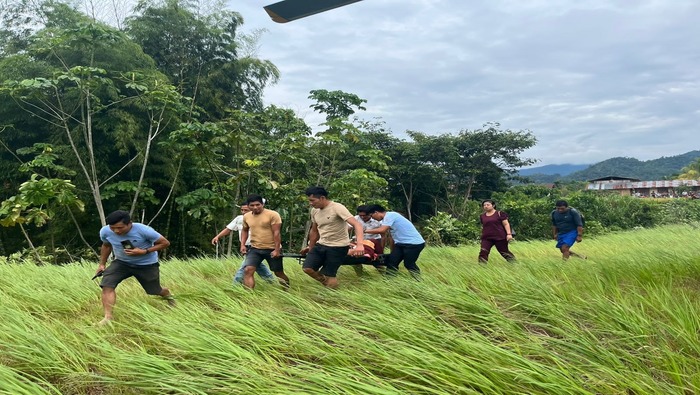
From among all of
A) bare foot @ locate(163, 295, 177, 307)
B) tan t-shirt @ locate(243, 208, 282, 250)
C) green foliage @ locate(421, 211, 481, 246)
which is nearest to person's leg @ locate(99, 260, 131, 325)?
bare foot @ locate(163, 295, 177, 307)

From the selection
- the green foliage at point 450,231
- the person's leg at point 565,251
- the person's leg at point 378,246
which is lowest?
the green foliage at point 450,231

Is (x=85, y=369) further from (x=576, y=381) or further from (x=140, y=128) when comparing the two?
(x=140, y=128)

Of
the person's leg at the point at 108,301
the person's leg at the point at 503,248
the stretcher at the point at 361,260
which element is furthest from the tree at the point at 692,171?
the person's leg at the point at 108,301

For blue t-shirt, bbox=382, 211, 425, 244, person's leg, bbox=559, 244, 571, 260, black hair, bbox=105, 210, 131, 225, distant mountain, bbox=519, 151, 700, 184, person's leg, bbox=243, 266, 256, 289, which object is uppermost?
distant mountain, bbox=519, 151, 700, 184

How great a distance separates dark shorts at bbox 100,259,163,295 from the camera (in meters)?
4.04

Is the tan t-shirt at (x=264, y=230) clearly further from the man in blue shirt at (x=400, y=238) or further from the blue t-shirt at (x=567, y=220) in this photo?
the blue t-shirt at (x=567, y=220)

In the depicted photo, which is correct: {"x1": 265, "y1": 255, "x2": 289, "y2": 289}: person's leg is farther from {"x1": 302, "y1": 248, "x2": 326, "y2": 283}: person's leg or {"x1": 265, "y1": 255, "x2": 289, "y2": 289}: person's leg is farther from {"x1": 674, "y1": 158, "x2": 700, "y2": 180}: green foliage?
{"x1": 674, "y1": 158, "x2": 700, "y2": 180}: green foliage

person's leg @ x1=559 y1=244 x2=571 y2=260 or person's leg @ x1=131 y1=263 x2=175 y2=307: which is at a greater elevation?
person's leg @ x1=131 y1=263 x2=175 y2=307

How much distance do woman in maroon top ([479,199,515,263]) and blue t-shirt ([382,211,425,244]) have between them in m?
1.51

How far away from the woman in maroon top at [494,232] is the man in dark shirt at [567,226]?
123 centimetres

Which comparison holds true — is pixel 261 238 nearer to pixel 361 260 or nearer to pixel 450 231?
pixel 361 260

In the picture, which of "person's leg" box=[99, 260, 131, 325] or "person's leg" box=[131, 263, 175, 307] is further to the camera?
"person's leg" box=[131, 263, 175, 307]

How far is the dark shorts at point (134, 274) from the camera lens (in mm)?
4043

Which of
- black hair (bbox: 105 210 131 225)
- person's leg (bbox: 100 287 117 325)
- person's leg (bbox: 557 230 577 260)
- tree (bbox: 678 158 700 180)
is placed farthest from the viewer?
tree (bbox: 678 158 700 180)
